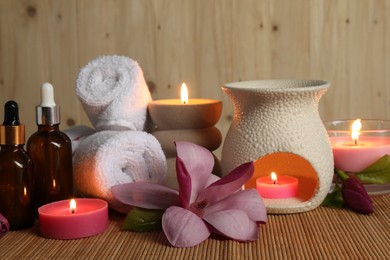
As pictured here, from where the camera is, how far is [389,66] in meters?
1.98

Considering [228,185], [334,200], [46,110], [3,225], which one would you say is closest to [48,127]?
[46,110]

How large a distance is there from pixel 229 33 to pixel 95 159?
1252mm

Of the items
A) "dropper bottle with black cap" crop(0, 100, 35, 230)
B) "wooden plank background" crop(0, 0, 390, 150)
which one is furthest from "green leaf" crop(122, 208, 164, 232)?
"wooden plank background" crop(0, 0, 390, 150)

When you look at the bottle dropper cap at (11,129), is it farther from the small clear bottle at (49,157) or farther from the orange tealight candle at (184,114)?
the orange tealight candle at (184,114)

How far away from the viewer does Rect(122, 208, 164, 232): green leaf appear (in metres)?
0.72

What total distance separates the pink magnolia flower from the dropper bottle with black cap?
10 centimetres

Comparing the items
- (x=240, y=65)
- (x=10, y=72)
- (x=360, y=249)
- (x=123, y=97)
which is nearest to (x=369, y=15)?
(x=240, y=65)

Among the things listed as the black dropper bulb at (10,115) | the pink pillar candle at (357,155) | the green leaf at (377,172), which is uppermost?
the black dropper bulb at (10,115)

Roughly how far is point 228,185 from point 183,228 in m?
0.08

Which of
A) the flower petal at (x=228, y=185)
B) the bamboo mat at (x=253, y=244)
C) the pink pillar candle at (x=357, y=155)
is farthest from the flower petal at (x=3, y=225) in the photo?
the pink pillar candle at (x=357, y=155)

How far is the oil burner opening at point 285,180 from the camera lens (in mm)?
811

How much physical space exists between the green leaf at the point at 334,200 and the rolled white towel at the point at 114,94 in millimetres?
269

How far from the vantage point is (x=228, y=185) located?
2.32 ft

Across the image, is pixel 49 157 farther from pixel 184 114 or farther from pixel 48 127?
pixel 184 114
